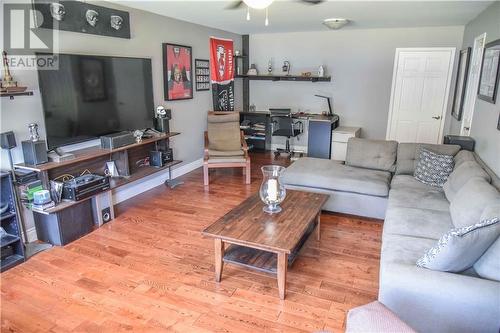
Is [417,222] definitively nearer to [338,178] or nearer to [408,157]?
[338,178]

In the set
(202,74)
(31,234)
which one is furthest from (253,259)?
(202,74)

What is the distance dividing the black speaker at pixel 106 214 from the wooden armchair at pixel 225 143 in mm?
1444

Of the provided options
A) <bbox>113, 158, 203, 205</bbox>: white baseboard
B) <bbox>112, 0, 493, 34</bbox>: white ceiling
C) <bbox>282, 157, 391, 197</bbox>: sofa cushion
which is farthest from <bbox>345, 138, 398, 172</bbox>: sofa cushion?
<bbox>113, 158, 203, 205</bbox>: white baseboard

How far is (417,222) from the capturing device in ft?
8.40

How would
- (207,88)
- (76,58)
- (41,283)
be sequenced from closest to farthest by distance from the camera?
(41,283), (76,58), (207,88)

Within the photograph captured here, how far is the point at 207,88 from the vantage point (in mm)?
5648

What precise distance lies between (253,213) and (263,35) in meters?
4.73

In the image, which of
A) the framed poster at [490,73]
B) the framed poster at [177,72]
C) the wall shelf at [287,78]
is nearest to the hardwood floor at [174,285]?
the framed poster at [490,73]

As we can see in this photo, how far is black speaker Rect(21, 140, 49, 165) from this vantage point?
2.88 meters

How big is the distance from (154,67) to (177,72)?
44 centimetres

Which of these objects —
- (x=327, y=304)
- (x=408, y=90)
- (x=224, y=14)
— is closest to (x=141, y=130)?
(x=224, y=14)

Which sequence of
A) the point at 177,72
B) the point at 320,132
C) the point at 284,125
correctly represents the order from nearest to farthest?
the point at 177,72 < the point at 320,132 < the point at 284,125

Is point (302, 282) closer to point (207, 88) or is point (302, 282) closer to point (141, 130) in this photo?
point (141, 130)

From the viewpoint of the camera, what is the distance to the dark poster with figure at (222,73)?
18.8 feet
